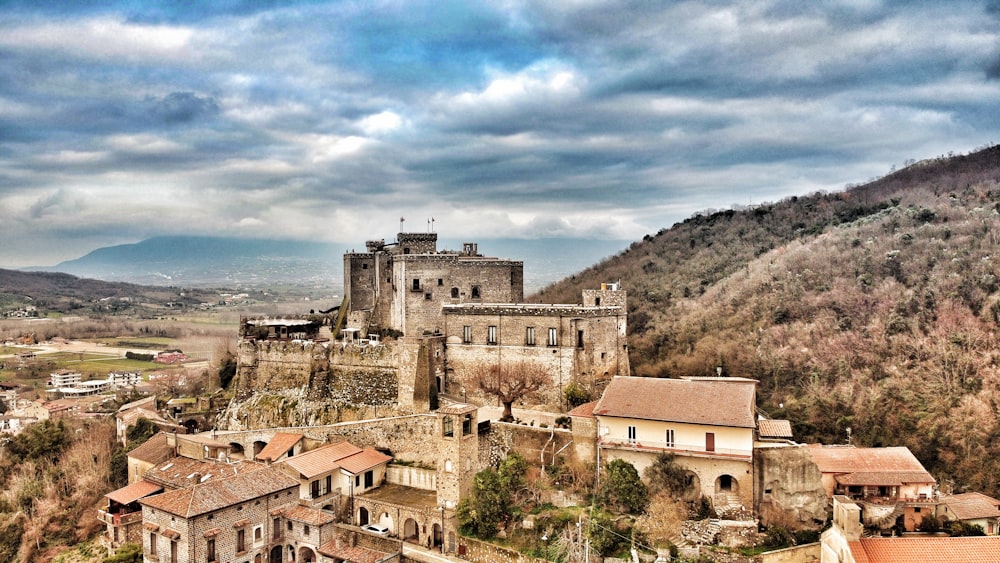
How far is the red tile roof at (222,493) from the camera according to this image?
31031mm

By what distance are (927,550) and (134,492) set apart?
35139 millimetres

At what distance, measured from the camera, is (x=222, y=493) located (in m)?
32.0

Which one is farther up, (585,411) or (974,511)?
(585,411)

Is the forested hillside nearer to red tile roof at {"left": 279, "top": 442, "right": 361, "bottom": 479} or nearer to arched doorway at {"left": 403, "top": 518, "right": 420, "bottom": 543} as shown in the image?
arched doorway at {"left": 403, "top": 518, "right": 420, "bottom": 543}

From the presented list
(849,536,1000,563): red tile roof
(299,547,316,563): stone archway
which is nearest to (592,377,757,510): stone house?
(849,536,1000,563): red tile roof

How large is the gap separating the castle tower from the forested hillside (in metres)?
16.2

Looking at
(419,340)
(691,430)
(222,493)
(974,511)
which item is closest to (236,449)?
(222,493)

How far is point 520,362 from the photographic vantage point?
3956 cm

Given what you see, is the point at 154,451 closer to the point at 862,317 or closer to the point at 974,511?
the point at 974,511

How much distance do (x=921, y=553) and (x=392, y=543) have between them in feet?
67.3

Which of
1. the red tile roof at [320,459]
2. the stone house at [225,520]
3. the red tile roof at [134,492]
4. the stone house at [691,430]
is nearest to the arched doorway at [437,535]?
the stone house at [225,520]

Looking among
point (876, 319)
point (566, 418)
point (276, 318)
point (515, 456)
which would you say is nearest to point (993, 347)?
point (876, 319)

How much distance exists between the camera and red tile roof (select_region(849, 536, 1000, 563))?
76.1ft

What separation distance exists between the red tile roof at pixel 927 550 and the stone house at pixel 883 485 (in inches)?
154
